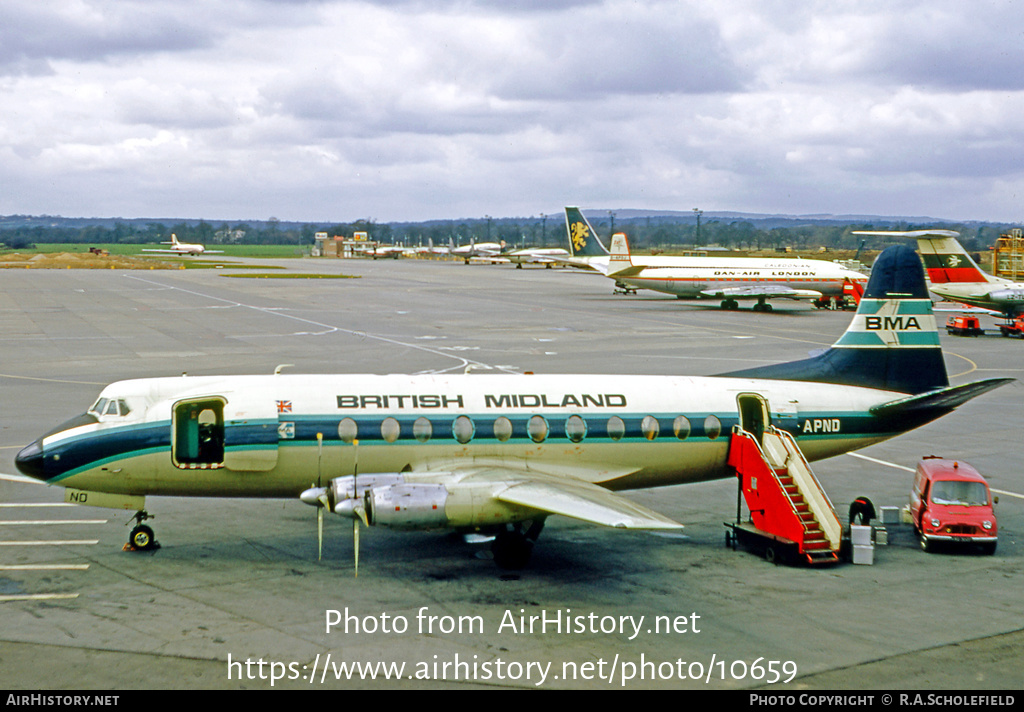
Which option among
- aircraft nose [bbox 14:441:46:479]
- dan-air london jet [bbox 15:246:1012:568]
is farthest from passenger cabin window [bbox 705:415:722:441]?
aircraft nose [bbox 14:441:46:479]

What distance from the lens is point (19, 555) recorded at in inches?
751

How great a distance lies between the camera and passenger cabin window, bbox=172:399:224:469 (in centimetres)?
1911

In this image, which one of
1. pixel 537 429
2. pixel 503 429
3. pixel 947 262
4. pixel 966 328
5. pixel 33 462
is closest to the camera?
pixel 33 462

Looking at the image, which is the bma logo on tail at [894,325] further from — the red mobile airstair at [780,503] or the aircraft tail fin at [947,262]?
the aircraft tail fin at [947,262]

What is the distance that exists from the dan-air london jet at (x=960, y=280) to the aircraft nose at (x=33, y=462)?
61147 millimetres

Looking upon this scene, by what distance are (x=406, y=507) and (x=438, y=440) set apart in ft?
10.3

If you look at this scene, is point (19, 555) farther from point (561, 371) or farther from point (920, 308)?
point (561, 371)

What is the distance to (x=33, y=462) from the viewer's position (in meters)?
18.9

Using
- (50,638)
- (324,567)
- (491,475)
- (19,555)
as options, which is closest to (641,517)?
(491,475)

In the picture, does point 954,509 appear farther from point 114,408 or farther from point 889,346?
point 114,408

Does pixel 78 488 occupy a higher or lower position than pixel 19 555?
higher

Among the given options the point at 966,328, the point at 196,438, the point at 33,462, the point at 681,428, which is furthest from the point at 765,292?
the point at 33,462

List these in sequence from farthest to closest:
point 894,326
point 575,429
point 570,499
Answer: point 894,326 < point 575,429 < point 570,499
